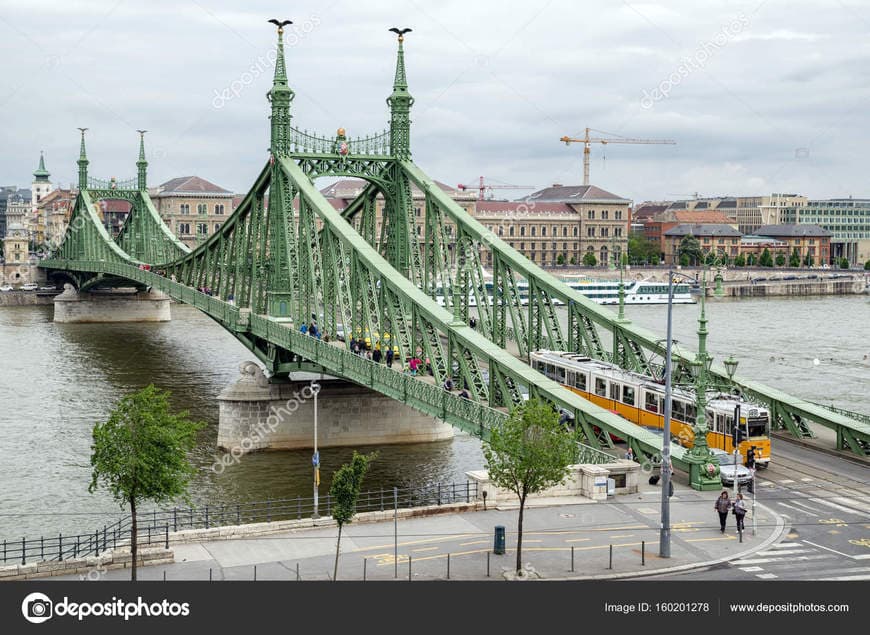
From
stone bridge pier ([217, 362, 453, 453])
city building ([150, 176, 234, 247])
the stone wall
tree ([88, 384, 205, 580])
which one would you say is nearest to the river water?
stone bridge pier ([217, 362, 453, 453])

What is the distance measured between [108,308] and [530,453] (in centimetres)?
10981

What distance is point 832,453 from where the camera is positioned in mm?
44500

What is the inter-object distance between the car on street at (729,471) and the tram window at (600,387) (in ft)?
36.8

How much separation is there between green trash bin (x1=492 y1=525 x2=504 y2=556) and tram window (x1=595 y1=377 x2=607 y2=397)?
21170 mm

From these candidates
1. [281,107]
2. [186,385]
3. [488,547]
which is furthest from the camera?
[186,385]

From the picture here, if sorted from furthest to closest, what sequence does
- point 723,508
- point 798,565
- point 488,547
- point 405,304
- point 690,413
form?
point 405,304
point 690,413
point 723,508
point 488,547
point 798,565

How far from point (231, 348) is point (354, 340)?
163 ft

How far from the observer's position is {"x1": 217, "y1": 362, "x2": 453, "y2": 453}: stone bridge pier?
5778 centimetres

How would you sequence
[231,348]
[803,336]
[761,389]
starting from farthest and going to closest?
[803,336]
[231,348]
[761,389]

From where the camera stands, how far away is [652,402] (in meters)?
48.0

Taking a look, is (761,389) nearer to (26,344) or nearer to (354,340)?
(354,340)
